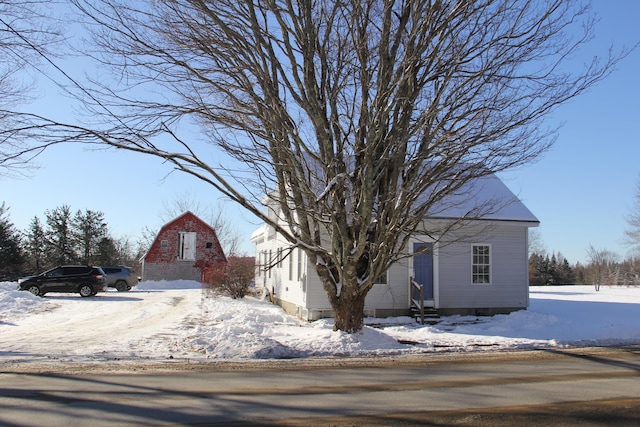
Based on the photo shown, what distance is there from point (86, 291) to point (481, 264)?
64.9 ft

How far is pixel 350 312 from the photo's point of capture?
12.0 meters

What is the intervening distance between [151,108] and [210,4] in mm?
2565

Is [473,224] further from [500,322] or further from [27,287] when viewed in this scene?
[27,287]

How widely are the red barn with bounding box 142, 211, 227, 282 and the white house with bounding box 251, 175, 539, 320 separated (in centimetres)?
2770

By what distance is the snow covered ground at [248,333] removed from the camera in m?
10.5

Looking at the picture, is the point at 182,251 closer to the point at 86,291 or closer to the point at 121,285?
the point at 121,285

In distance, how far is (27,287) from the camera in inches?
1019

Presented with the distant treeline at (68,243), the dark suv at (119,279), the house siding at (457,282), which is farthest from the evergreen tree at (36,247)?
the house siding at (457,282)

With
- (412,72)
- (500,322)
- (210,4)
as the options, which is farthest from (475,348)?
(210,4)

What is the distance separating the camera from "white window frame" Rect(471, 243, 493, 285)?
18578mm

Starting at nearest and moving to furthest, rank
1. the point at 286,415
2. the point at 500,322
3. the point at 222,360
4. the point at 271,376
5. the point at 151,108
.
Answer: the point at 286,415 < the point at 271,376 < the point at 222,360 < the point at 151,108 < the point at 500,322

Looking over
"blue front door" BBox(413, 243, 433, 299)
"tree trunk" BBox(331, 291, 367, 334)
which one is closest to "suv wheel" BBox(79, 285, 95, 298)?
"blue front door" BBox(413, 243, 433, 299)

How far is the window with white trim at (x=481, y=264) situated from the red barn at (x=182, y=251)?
3000 centimetres

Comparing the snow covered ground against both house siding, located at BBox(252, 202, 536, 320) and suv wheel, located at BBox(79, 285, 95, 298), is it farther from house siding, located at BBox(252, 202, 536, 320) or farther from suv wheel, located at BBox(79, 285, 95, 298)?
suv wheel, located at BBox(79, 285, 95, 298)
